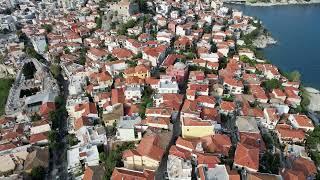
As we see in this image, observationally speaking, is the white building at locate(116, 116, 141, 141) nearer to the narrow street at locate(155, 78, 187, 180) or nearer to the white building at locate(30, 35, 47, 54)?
the narrow street at locate(155, 78, 187, 180)

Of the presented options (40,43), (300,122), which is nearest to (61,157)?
(300,122)

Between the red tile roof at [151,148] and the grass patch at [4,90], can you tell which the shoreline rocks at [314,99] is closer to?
the red tile roof at [151,148]

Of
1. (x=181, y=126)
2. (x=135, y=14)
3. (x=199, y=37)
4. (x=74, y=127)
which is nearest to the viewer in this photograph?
(x=181, y=126)

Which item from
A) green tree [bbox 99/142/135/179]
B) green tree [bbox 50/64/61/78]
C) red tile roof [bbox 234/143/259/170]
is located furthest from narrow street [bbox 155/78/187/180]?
green tree [bbox 50/64/61/78]

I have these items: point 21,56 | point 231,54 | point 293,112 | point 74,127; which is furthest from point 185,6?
point 74,127

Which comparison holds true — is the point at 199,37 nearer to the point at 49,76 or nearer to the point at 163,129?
the point at 49,76

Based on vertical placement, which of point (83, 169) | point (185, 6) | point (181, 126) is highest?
point (185, 6)
